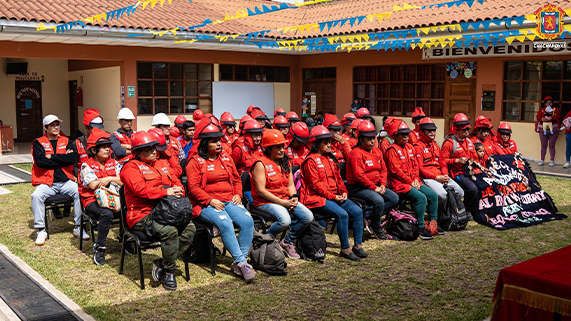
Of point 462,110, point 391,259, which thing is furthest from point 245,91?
point 391,259

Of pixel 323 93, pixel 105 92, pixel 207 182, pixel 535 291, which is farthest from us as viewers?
pixel 323 93

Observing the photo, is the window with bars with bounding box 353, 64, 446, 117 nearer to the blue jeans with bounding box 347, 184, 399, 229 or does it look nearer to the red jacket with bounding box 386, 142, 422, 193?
the red jacket with bounding box 386, 142, 422, 193

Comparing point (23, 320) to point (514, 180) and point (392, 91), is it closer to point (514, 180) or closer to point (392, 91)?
point (514, 180)

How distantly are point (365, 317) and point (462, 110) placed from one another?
12.1 meters

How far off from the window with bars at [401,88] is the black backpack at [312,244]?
35.8ft

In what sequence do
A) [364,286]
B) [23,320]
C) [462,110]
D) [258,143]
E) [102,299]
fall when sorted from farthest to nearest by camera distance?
[462,110] < [258,143] < [364,286] < [102,299] < [23,320]

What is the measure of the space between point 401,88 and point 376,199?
35.3 ft

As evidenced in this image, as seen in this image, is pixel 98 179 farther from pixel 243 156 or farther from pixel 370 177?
pixel 370 177

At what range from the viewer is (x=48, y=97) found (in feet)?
66.9

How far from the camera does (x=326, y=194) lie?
664 cm

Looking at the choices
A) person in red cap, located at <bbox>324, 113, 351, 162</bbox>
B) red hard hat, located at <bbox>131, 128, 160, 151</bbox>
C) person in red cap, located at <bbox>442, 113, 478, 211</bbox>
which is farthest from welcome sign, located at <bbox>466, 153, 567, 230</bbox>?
red hard hat, located at <bbox>131, 128, 160, 151</bbox>

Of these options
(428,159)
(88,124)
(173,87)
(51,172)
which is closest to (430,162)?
(428,159)

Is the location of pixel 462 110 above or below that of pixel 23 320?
above

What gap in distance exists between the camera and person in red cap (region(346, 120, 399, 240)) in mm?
7039
